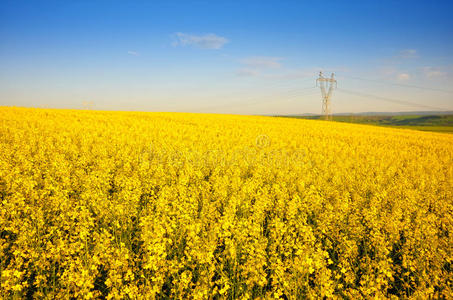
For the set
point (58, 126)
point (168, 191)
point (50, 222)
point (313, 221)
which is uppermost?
point (58, 126)

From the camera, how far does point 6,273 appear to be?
9.16ft

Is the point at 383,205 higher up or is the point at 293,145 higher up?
the point at 293,145

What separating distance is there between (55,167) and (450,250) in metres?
10.3

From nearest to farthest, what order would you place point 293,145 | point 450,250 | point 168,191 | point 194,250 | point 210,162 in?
point 194,250
point 450,250
point 168,191
point 210,162
point 293,145

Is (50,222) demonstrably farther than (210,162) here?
No

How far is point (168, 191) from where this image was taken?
5512 millimetres

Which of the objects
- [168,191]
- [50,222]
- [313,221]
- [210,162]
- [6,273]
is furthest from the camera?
[210,162]

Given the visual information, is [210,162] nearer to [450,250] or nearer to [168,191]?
[168,191]

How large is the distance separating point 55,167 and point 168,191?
459 centimetres

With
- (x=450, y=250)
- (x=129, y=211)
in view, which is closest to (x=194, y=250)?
(x=129, y=211)

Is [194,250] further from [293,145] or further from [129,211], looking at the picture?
[293,145]

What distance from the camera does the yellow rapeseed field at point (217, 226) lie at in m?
3.33

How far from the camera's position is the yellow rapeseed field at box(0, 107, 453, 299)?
3.33 metres

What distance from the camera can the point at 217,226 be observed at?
4.32 m
